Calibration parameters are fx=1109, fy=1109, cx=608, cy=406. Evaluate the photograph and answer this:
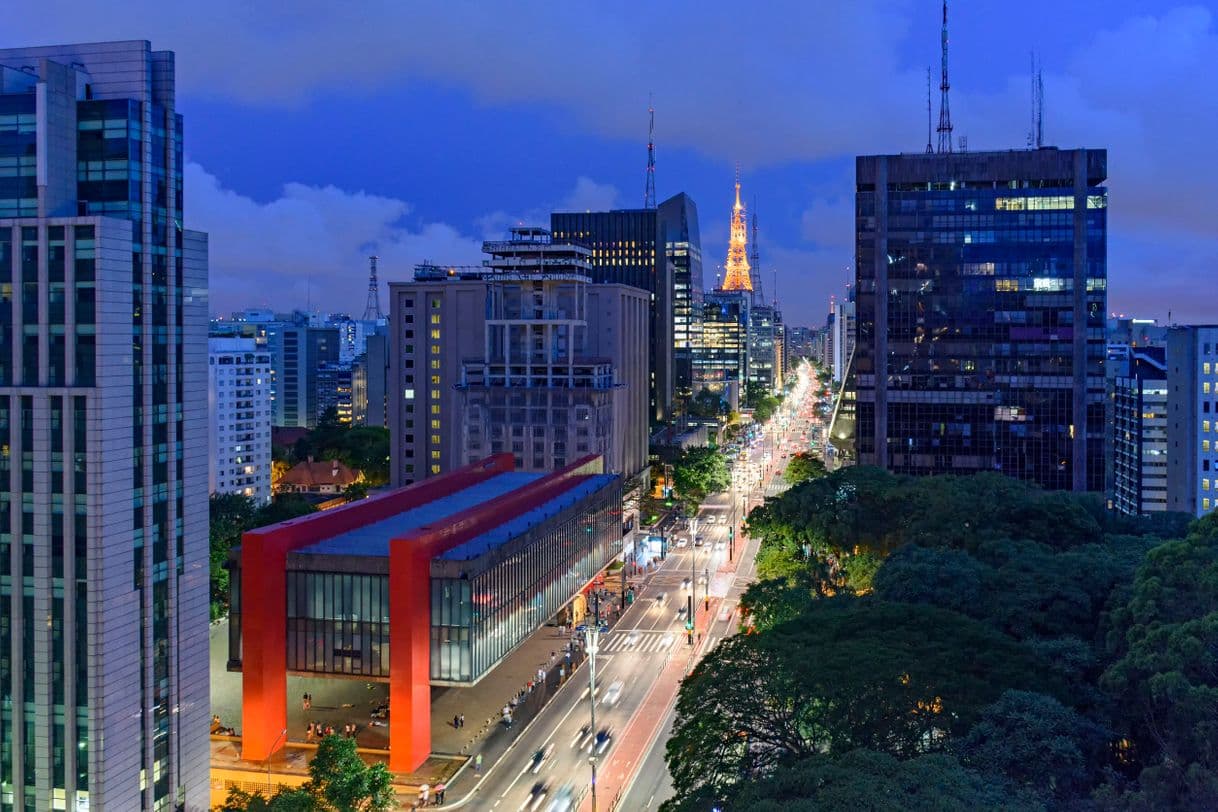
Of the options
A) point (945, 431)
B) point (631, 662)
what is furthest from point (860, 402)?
point (631, 662)

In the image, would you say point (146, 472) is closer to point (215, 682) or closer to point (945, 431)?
point (215, 682)

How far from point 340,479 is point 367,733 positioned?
94.5 m

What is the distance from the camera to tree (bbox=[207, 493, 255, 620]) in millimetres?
92500

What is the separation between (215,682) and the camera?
75.9 meters

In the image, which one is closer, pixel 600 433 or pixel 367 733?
pixel 367 733

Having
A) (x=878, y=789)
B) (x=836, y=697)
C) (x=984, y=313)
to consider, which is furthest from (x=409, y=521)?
(x=984, y=313)

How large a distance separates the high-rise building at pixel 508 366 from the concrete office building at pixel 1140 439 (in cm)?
5938

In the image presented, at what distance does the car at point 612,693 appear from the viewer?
240 feet

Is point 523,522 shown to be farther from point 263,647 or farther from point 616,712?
point 263,647

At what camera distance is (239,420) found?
155250 millimetres

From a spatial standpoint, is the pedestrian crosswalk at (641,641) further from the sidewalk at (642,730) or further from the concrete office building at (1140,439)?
the concrete office building at (1140,439)

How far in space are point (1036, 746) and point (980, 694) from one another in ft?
16.6

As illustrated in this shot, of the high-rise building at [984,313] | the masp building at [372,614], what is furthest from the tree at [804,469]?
the masp building at [372,614]

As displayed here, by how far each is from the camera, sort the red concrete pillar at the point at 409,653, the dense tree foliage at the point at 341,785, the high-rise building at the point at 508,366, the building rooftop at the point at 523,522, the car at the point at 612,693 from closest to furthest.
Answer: the dense tree foliage at the point at 341,785
the red concrete pillar at the point at 409,653
the building rooftop at the point at 523,522
the car at the point at 612,693
the high-rise building at the point at 508,366
